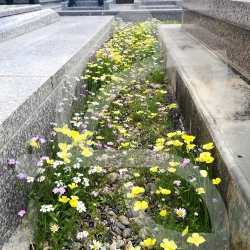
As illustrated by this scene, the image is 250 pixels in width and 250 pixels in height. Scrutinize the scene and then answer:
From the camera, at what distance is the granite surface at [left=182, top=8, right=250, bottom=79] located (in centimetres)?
350

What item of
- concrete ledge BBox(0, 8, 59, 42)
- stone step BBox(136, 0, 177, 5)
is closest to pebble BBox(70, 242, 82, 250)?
concrete ledge BBox(0, 8, 59, 42)

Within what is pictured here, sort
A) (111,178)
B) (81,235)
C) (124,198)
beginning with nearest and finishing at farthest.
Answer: (81,235)
(124,198)
(111,178)

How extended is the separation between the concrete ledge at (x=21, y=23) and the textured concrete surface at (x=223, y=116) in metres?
2.58

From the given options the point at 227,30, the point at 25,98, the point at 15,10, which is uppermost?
the point at 15,10

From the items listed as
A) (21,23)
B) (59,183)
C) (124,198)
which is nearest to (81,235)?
(59,183)

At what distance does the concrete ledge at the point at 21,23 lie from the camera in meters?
5.23

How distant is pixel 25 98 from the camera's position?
231cm

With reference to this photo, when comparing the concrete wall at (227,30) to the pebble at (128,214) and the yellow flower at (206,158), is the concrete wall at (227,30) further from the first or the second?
the pebble at (128,214)

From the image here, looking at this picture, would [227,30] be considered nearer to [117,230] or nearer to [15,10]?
[117,230]

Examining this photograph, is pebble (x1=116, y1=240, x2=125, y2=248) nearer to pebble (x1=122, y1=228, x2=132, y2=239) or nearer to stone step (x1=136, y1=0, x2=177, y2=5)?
pebble (x1=122, y1=228, x2=132, y2=239)

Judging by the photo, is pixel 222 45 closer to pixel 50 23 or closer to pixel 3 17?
pixel 3 17

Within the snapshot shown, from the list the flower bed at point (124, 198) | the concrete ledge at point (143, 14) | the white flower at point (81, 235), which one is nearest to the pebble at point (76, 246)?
the flower bed at point (124, 198)

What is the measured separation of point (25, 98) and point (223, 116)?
4.72ft

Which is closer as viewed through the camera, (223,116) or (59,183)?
(59,183)
